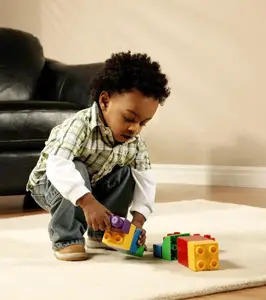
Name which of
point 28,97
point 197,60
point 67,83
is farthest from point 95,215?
point 197,60

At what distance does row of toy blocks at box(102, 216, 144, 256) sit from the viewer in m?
1.29

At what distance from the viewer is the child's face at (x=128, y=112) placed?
135cm

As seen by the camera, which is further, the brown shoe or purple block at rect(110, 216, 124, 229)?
the brown shoe

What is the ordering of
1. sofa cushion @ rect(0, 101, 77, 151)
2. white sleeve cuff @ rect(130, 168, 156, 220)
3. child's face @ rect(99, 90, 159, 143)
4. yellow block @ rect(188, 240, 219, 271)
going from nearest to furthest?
yellow block @ rect(188, 240, 219, 271), child's face @ rect(99, 90, 159, 143), white sleeve cuff @ rect(130, 168, 156, 220), sofa cushion @ rect(0, 101, 77, 151)

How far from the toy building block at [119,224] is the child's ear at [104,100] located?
29 cm

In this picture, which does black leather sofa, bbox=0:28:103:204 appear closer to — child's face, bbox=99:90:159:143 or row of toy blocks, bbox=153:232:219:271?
child's face, bbox=99:90:159:143

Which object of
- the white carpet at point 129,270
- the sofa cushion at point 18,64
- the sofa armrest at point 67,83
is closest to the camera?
the white carpet at point 129,270

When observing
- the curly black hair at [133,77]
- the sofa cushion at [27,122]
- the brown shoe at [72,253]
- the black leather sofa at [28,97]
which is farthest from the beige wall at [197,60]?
the brown shoe at [72,253]

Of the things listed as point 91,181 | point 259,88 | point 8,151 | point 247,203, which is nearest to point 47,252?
point 91,181

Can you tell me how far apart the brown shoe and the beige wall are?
176cm

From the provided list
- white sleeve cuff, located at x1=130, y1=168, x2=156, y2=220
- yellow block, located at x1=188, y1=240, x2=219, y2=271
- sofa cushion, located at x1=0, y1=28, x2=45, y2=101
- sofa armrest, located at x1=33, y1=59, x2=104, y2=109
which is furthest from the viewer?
sofa cushion, located at x1=0, y1=28, x2=45, y2=101

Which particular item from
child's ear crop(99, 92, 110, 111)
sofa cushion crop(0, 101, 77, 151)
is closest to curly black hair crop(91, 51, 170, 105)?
child's ear crop(99, 92, 110, 111)

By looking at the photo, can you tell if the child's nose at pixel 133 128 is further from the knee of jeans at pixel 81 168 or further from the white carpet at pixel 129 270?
the white carpet at pixel 129 270

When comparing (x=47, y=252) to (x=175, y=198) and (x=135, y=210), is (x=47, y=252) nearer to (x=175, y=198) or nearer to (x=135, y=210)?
(x=135, y=210)
